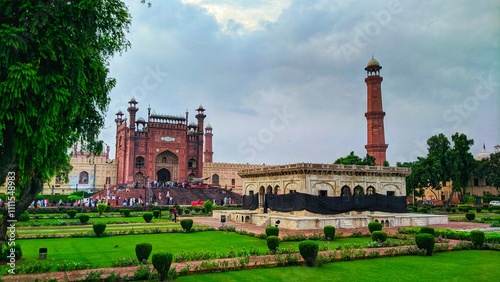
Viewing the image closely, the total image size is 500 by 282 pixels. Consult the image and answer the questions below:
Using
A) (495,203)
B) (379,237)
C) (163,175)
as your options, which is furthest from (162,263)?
(495,203)

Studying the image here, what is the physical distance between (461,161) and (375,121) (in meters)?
10.2

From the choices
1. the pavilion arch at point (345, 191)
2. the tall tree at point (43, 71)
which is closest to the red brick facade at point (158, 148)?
the pavilion arch at point (345, 191)

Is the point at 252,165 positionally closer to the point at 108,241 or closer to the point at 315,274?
the point at 108,241

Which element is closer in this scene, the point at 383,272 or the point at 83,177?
the point at 383,272

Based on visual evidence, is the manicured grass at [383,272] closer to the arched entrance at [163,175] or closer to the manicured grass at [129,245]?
the manicured grass at [129,245]

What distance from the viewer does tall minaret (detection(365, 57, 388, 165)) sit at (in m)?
47.8

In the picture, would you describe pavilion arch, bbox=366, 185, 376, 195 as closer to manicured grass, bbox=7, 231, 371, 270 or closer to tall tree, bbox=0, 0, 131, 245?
manicured grass, bbox=7, 231, 371, 270

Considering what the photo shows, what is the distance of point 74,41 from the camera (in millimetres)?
8797

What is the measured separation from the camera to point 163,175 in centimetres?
5869

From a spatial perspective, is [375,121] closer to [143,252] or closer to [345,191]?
[345,191]

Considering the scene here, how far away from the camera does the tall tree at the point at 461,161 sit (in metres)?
43.0

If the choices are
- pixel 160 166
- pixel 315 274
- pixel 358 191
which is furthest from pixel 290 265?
pixel 160 166

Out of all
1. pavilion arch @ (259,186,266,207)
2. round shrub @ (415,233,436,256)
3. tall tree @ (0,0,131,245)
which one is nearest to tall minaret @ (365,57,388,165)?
pavilion arch @ (259,186,266,207)

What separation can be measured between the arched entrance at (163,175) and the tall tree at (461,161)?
37.3 meters
